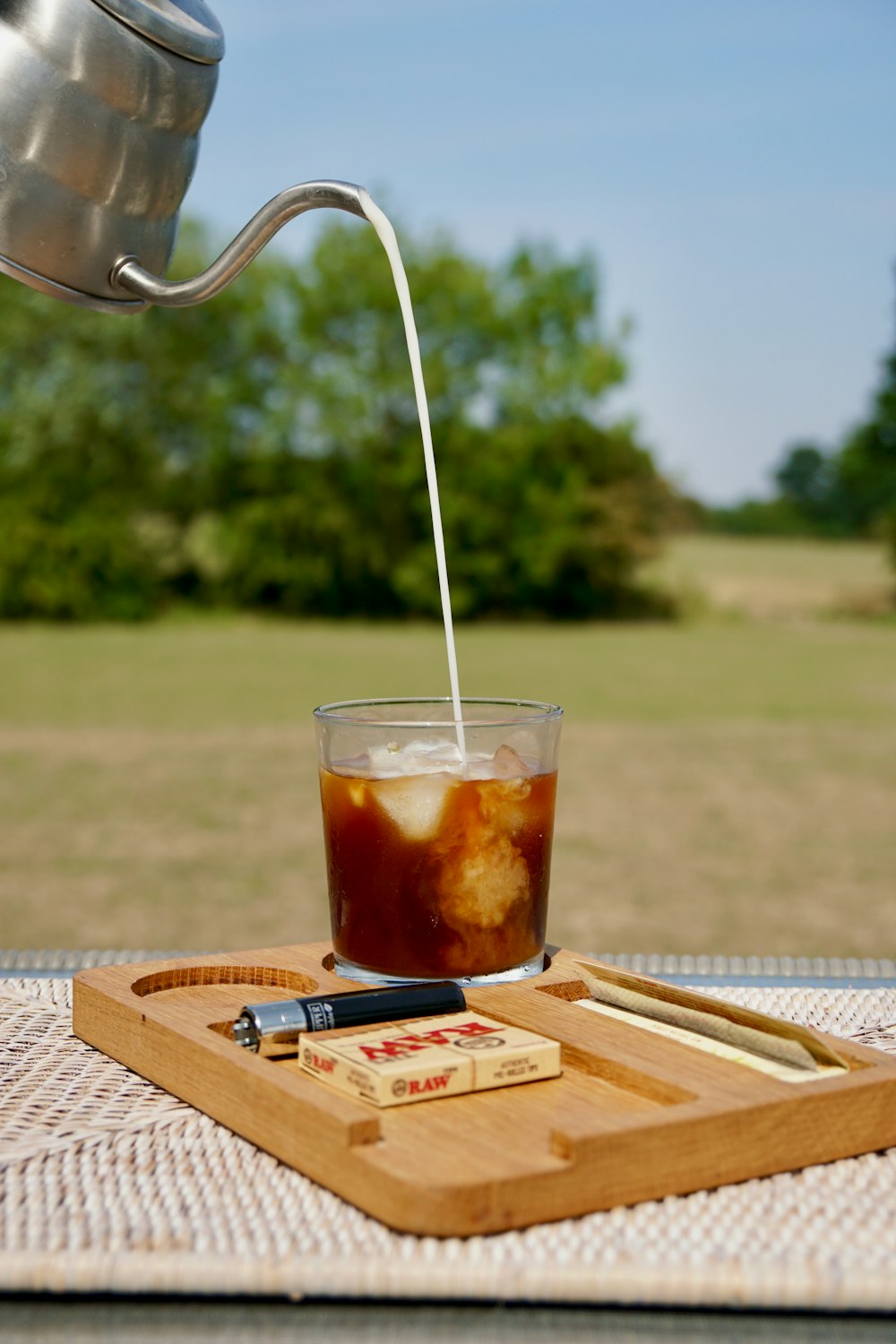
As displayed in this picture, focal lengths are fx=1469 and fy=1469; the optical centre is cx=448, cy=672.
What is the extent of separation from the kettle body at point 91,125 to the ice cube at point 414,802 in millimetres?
400

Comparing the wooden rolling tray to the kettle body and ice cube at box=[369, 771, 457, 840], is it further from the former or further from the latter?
the kettle body

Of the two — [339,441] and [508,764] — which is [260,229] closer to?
[508,764]

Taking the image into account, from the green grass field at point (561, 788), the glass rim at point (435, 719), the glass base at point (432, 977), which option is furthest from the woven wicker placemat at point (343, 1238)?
the green grass field at point (561, 788)

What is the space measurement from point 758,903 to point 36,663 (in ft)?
30.7

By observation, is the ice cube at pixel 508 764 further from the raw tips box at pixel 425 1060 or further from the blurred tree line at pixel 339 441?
the blurred tree line at pixel 339 441

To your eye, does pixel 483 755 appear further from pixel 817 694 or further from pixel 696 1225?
pixel 817 694

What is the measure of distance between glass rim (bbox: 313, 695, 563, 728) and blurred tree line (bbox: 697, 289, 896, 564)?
2039 cm

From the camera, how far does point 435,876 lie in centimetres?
99

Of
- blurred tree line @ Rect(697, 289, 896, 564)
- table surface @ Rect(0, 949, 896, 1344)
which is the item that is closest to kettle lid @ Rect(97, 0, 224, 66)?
table surface @ Rect(0, 949, 896, 1344)

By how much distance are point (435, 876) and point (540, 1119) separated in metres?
0.26

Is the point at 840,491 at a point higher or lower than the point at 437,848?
higher

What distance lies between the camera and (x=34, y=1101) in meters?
0.84

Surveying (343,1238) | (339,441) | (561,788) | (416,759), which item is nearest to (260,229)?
(416,759)

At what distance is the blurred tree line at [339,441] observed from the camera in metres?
18.8
